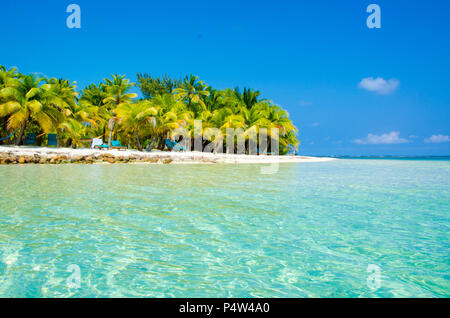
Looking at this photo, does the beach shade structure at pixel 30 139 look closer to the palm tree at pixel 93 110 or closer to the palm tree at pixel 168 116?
the palm tree at pixel 93 110

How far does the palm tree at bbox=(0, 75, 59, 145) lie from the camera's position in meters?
16.3

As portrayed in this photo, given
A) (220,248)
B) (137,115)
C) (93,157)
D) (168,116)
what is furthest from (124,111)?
(220,248)

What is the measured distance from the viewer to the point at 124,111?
21.1m

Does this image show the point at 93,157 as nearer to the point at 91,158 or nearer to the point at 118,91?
the point at 91,158

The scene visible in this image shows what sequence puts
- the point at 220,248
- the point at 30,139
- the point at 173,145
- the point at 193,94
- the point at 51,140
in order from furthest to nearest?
the point at 193,94, the point at 173,145, the point at 51,140, the point at 30,139, the point at 220,248

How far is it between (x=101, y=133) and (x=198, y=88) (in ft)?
33.3

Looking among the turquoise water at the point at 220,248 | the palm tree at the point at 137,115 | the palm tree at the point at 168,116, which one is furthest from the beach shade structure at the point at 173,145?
the turquoise water at the point at 220,248

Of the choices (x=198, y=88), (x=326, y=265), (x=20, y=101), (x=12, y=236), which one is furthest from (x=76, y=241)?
(x=198, y=88)

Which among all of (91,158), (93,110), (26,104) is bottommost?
(91,158)

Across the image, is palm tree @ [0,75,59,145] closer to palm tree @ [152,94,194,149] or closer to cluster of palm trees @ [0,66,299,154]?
cluster of palm trees @ [0,66,299,154]

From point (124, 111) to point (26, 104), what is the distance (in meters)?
5.90

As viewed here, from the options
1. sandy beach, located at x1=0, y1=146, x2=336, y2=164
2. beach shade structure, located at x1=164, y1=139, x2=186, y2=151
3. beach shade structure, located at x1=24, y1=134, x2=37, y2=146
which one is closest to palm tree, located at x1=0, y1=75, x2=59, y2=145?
sandy beach, located at x1=0, y1=146, x2=336, y2=164

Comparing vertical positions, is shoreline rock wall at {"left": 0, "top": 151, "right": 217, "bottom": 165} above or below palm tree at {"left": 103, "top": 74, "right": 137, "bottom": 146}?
below
